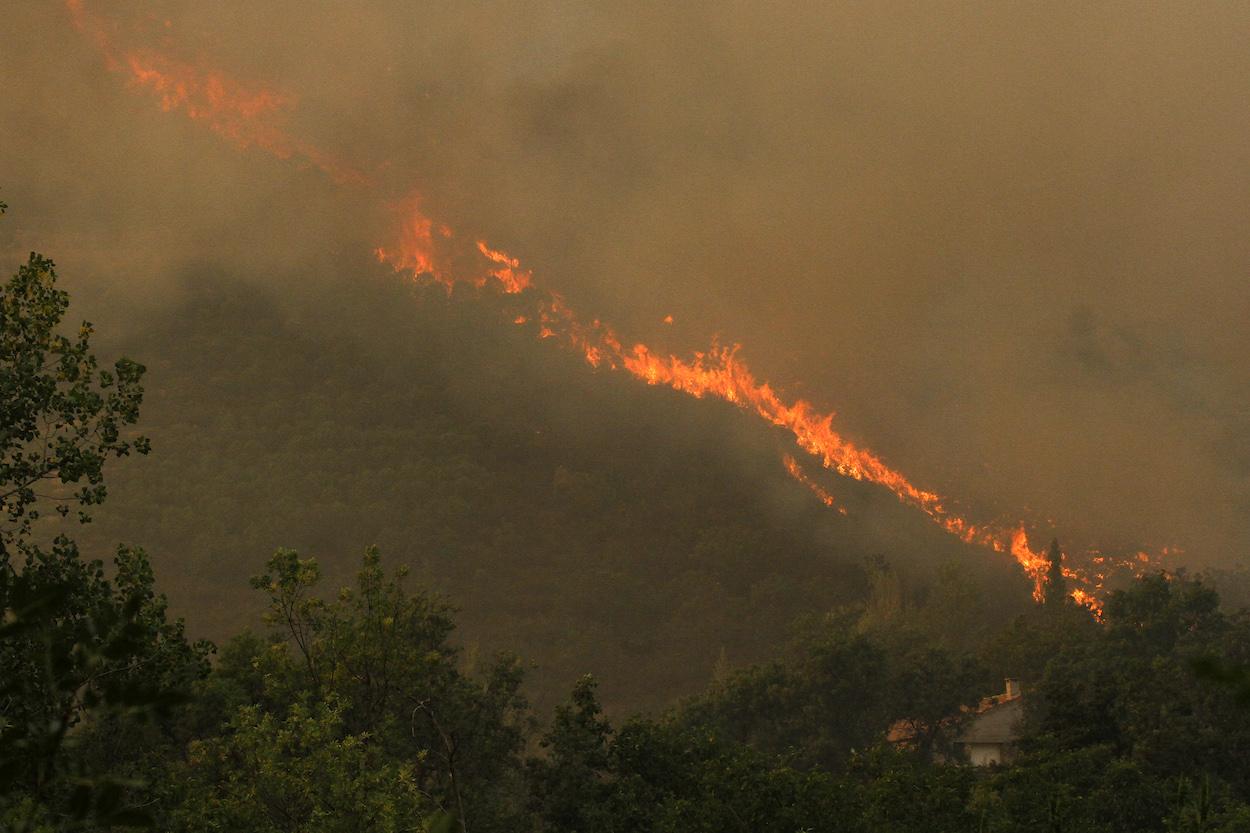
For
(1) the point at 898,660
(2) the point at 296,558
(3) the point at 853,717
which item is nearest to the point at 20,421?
(2) the point at 296,558

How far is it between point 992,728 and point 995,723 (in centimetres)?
77

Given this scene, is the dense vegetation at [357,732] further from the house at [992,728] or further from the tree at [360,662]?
the house at [992,728]

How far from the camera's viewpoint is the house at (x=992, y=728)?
319 feet

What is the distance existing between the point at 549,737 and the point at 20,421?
3349 centimetres

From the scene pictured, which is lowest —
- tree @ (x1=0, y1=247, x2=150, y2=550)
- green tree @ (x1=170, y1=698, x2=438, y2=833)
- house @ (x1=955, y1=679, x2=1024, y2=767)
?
green tree @ (x1=170, y1=698, x2=438, y2=833)

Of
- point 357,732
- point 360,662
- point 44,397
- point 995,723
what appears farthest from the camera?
point 995,723

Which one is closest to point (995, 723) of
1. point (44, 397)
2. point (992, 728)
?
point (992, 728)

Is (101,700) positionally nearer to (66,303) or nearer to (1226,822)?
(66,303)

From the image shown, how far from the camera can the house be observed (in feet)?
319

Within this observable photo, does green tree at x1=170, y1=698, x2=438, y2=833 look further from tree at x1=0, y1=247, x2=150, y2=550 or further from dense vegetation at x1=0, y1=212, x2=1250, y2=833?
tree at x1=0, y1=247, x2=150, y2=550

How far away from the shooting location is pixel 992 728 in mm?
100250

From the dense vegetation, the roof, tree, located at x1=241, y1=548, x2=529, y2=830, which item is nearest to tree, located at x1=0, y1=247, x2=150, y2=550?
the dense vegetation

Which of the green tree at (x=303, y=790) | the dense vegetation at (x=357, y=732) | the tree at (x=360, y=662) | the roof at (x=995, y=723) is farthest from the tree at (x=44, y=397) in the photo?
the roof at (x=995, y=723)

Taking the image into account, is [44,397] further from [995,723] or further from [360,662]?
[995,723]
